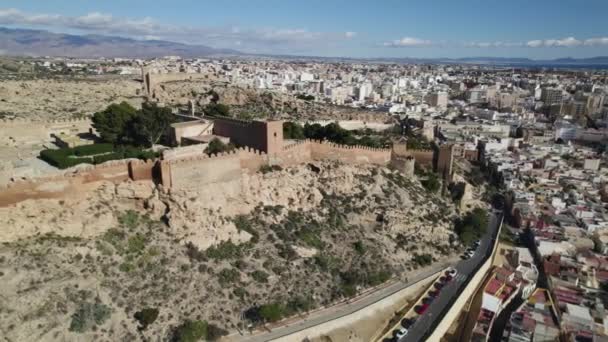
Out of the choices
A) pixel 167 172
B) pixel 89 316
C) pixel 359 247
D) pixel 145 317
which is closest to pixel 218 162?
pixel 167 172

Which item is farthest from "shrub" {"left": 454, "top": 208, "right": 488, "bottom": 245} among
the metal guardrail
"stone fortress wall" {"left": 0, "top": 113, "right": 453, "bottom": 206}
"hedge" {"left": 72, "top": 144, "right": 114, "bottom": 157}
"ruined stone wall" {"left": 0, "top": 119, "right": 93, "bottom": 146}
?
"ruined stone wall" {"left": 0, "top": 119, "right": 93, "bottom": 146}

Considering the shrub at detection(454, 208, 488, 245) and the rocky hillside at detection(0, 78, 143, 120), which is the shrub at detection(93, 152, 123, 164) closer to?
the rocky hillside at detection(0, 78, 143, 120)

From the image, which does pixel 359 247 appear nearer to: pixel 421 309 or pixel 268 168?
pixel 421 309

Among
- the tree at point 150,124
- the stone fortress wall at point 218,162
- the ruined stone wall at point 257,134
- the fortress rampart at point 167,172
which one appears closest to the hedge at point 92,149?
the tree at point 150,124

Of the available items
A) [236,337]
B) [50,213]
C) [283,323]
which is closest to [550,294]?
[283,323]

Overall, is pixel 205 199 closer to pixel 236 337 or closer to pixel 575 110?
pixel 236 337
